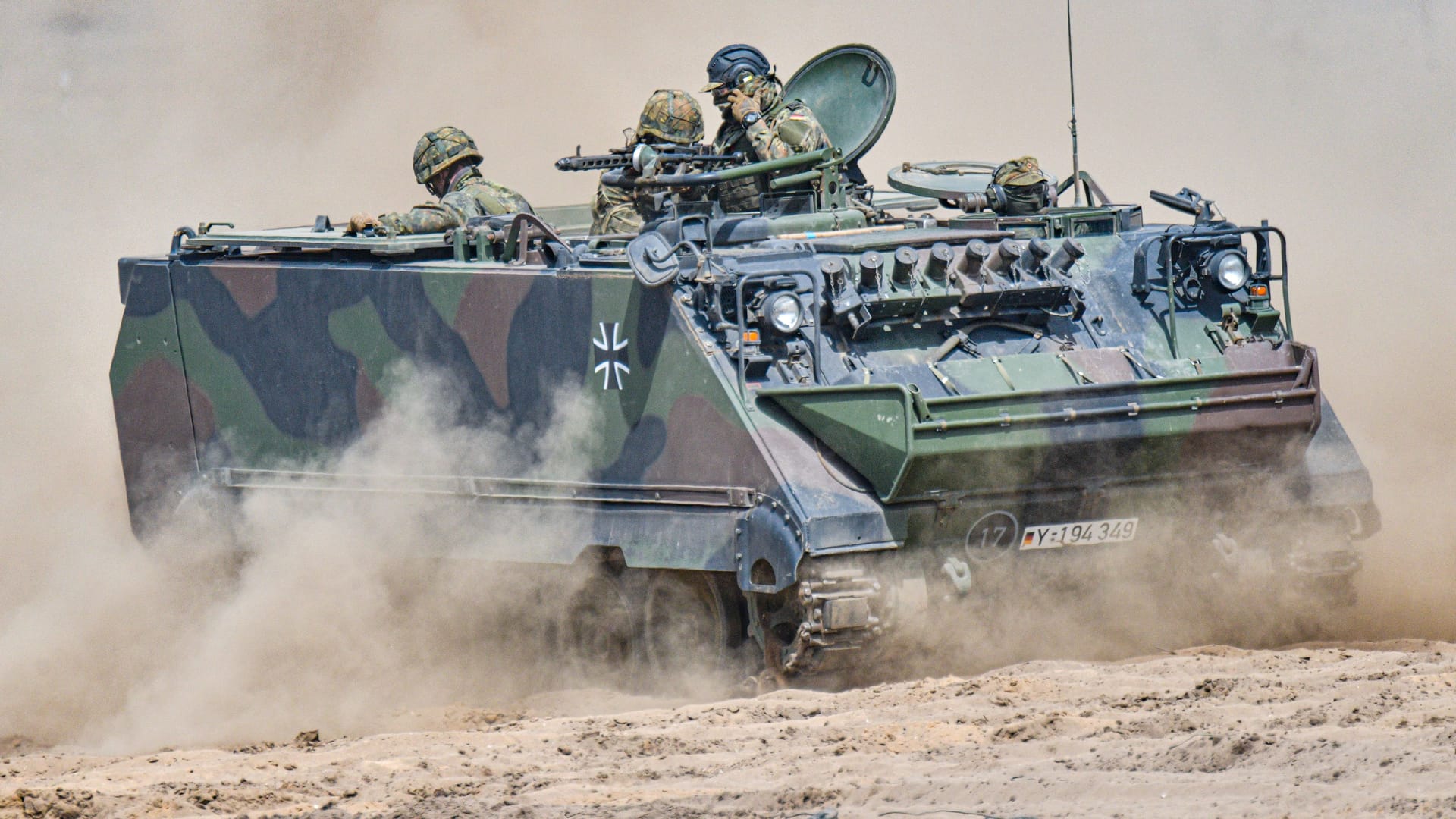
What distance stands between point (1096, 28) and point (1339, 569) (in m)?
15.7

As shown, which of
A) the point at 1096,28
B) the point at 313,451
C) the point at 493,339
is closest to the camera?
the point at 493,339

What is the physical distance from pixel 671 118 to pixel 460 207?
4.08 ft

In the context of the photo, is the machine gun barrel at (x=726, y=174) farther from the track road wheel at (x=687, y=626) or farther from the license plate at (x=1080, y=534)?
the license plate at (x=1080, y=534)

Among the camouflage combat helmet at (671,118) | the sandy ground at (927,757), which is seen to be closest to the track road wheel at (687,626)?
the sandy ground at (927,757)

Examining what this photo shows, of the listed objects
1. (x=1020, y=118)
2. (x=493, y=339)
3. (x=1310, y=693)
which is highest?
(x=1020, y=118)

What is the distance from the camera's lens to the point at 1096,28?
2573 cm

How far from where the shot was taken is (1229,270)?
37.1 feet

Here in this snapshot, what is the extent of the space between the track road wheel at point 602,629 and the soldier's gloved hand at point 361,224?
2.36m

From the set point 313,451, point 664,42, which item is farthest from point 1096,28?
point 313,451

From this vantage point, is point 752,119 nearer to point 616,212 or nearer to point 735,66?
point 735,66

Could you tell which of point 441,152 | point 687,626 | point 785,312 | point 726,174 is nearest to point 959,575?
point 785,312

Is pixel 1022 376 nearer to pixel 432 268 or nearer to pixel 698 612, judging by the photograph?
pixel 698 612

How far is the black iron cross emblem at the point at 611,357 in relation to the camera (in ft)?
35.5

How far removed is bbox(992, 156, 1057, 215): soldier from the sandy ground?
8.56 feet
